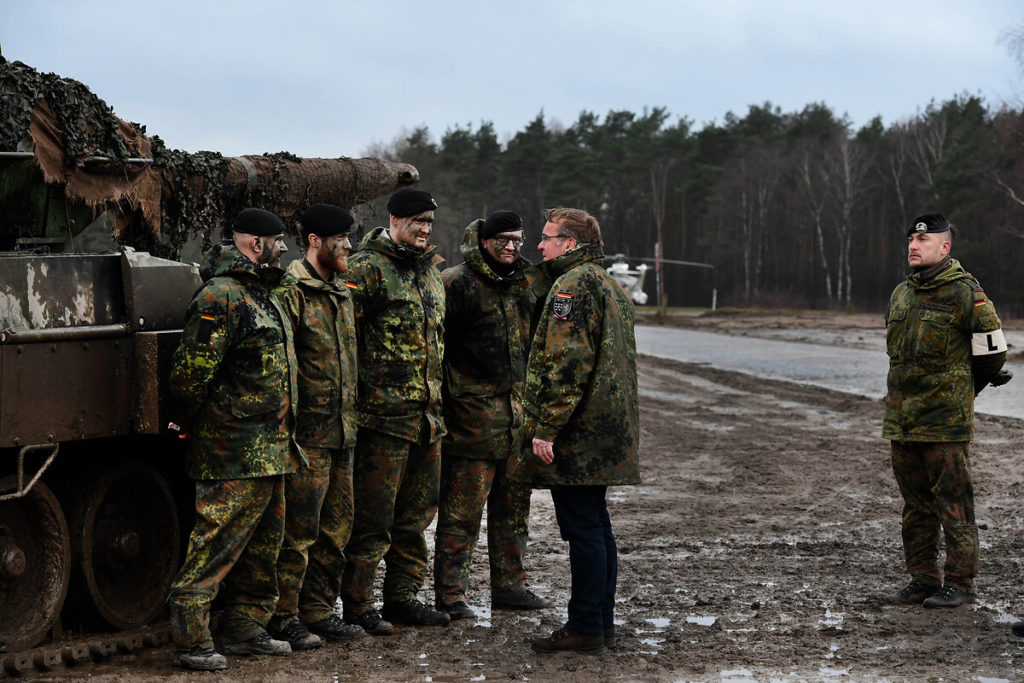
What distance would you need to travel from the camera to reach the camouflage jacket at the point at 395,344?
20.3ft

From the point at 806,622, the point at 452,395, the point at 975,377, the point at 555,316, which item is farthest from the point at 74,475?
the point at 975,377

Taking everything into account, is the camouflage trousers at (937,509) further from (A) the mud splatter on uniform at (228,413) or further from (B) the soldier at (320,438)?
(A) the mud splatter on uniform at (228,413)

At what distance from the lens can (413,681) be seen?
531 cm

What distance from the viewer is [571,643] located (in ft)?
19.1

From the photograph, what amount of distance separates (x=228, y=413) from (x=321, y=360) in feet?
1.95

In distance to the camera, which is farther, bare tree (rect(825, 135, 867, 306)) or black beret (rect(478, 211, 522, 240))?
bare tree (rect(825, 135, 867, 306))

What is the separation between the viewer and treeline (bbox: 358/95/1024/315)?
56156 millimetres

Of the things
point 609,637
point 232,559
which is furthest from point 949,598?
point 232,559

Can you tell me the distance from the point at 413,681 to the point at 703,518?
15.6ft

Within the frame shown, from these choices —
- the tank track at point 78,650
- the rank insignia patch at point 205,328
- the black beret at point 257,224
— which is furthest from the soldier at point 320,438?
the tank track at point 78,650

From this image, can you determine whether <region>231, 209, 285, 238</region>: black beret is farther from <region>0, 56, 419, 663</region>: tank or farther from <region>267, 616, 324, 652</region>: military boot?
<region>267, 616, 324, 652</region>: military boot

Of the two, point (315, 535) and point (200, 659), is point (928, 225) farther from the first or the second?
point (200, 659)

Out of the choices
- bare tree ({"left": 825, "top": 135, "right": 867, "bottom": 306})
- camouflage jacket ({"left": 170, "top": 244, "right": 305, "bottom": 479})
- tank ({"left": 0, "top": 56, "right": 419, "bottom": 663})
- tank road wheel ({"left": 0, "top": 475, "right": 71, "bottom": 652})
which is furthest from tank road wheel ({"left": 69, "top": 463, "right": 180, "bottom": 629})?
bare tree ({"left": 825, "top": 135, "right": 867, "bottom": 306})

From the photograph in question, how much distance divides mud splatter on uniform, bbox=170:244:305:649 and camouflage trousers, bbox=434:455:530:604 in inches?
50.4
